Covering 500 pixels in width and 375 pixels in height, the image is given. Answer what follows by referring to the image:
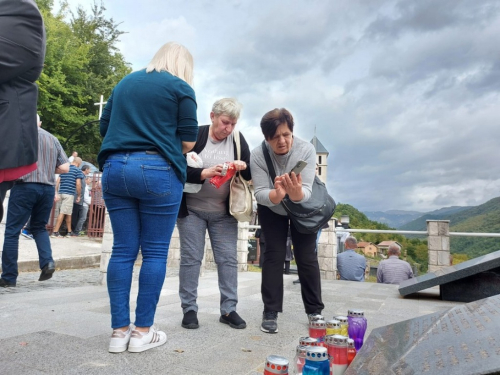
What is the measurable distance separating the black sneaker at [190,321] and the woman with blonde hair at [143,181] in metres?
0.50

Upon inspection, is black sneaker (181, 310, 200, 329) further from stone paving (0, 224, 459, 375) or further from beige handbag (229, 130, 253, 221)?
beige handbag (229, 130, 253, 221)

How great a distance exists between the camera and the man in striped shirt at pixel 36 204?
4887 millimetres

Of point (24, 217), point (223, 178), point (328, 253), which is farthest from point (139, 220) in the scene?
point (328, 253)

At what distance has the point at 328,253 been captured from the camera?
9727 mm

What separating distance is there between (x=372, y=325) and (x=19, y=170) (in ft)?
9.70

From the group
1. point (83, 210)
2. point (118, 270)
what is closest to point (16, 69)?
point (118, 270)

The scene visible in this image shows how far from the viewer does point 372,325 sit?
356 centimetres

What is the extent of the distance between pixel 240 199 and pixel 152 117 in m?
1.12

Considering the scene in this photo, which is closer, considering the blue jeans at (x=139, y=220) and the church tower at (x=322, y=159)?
the blue jeans at (x=139, y=220)

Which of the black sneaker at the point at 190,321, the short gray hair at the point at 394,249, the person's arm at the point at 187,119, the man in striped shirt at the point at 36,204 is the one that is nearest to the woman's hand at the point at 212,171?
the person's arm at the point at 187,119

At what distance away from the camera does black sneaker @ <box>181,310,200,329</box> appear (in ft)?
10.4

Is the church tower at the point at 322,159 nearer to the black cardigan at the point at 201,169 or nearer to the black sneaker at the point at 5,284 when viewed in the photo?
the black sneaker at the point at 5,284

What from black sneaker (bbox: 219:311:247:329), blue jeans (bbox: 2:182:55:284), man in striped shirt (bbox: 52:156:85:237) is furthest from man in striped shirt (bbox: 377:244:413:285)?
man in striped shirt (bbox: 52:156:85:237)

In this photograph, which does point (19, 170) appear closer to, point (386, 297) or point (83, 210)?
point (386, 297)
